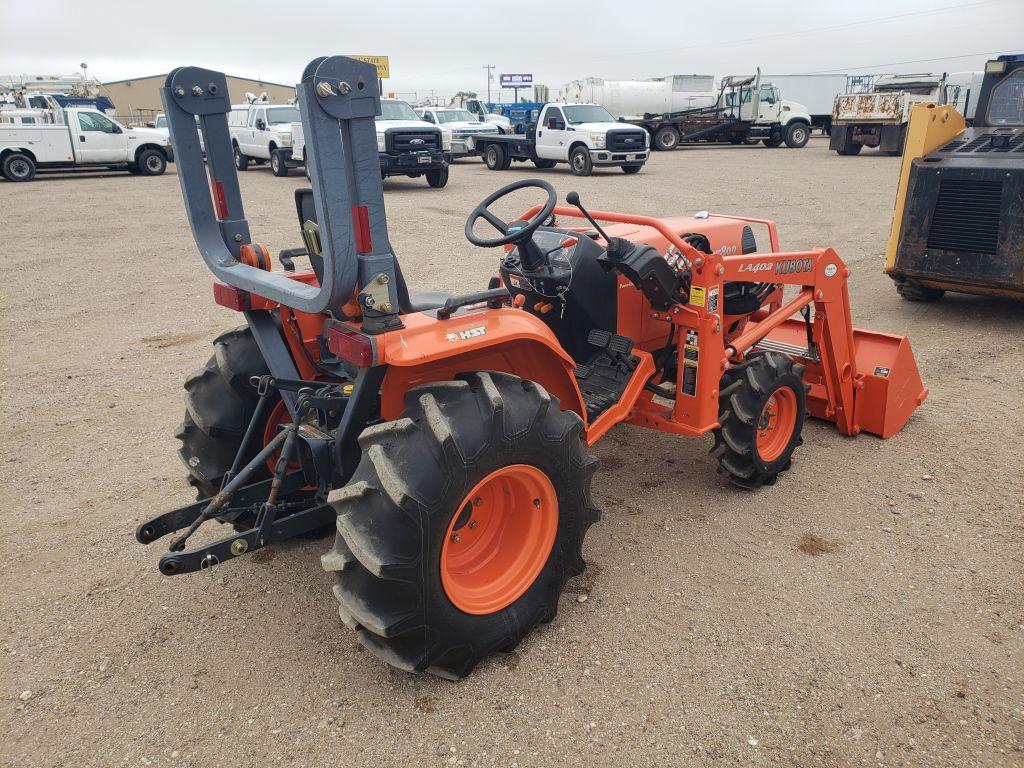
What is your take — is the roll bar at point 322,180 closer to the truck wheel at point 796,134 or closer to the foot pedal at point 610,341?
the foot pedal at point 610,341

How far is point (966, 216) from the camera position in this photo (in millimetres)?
6668

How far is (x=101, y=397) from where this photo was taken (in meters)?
5.39

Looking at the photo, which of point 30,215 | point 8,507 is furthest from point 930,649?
point 30,215

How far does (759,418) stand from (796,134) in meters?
28.3

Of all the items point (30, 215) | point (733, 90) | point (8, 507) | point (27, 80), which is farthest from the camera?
point (27, 80)

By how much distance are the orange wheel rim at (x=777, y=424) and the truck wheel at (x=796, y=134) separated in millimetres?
27671

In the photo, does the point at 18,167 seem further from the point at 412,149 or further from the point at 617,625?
the point at 617,625

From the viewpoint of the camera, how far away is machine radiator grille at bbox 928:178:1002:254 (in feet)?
21.3

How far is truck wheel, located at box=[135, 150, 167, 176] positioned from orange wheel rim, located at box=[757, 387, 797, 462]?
2058cm

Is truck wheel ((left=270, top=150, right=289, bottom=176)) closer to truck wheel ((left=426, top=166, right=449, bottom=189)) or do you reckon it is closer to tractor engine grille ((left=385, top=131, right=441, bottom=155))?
truck wheel ((left=426, top=166, right=449, bottom=189))

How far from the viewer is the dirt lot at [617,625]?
2.44 metres

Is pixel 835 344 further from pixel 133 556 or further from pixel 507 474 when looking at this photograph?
pixel 133 556

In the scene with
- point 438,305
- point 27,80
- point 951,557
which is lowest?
point 951,557

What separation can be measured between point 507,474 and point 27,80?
44696 millimetres
